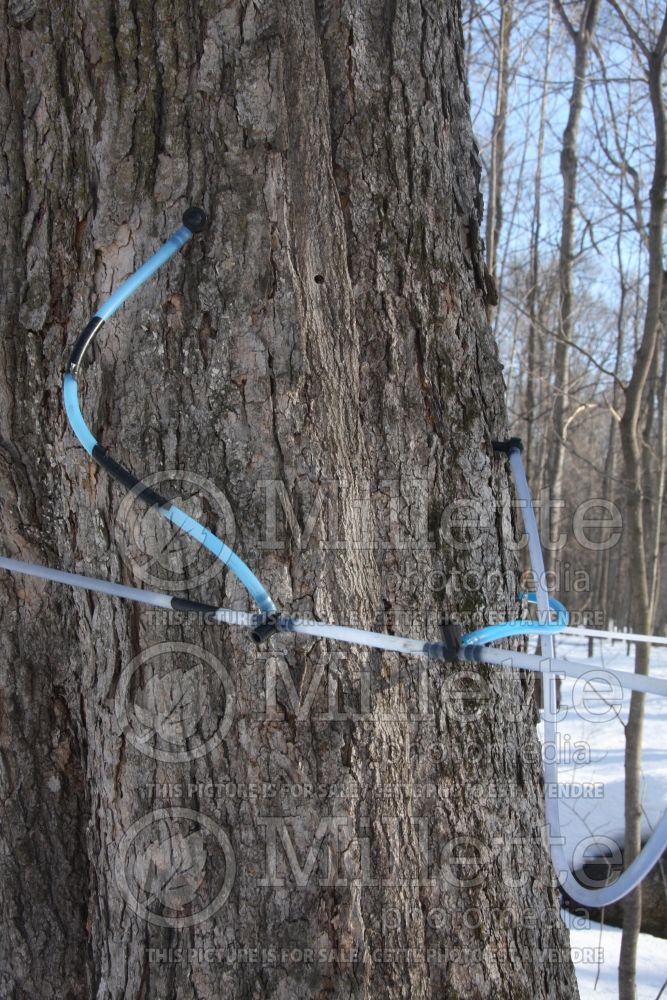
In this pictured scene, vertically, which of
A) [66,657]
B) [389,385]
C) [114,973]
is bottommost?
[114,973]

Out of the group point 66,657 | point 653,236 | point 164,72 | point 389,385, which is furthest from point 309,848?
point 653,236

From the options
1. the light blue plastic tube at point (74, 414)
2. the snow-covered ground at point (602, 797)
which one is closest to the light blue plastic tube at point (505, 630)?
the light blue plastic tube at point (74, 414)

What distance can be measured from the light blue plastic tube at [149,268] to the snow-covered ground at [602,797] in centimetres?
187

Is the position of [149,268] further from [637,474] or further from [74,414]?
[637,474]

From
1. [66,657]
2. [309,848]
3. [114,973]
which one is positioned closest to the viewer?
[309,848]

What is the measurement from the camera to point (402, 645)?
3.71 feet

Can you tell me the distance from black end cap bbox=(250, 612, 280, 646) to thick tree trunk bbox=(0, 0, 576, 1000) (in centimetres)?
6

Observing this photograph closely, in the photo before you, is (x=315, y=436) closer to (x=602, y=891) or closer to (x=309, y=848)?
(x=309, y=848)

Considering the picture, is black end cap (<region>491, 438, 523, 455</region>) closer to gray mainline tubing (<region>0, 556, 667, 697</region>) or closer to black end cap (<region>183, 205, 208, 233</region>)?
gray mainline tubing (<region>0, 556, 667, 697</region>)

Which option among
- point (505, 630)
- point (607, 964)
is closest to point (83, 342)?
point (505, 630)

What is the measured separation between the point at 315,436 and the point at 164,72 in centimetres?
65

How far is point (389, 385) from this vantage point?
4.19ft

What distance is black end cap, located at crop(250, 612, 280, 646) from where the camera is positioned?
1133mm

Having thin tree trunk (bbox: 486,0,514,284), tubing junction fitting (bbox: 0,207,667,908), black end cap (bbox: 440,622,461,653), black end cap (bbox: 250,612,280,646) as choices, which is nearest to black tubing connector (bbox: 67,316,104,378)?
tubing junction fitting (bbox: 0,207,667,908)
